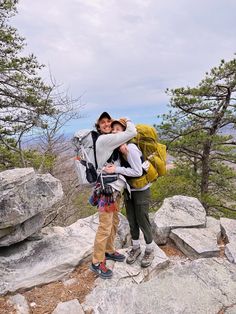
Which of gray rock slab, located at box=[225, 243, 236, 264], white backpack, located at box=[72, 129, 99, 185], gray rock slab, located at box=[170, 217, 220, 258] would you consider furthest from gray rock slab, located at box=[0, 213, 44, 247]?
gray rock slab, located at box=[225, 243, 236, 264]

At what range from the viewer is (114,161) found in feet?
10.3

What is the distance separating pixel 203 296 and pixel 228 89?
277 inches

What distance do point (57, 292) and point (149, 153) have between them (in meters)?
2.02

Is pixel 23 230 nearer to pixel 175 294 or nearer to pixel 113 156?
pixel 113 156

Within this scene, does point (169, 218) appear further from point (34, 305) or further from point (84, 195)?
point (84, 195)

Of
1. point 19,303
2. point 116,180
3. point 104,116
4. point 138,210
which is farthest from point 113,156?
point 19,303

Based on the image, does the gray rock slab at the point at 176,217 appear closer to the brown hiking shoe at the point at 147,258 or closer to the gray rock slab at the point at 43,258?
the brown hiking shoe at the point at 147,258

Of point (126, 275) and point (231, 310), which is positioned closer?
point (231, 310)

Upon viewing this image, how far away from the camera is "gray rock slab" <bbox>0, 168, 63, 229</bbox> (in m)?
3.36

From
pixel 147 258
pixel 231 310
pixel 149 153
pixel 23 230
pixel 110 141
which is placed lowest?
pixel 231 310

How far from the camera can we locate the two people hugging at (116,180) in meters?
2.96

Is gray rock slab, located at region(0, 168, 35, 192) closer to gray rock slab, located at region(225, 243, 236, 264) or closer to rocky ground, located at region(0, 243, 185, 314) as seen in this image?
rocky ground, located at region(0, 243, 185, 314)

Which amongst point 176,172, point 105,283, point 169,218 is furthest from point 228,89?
point 105,283

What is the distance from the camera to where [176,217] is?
5039 millimetres
